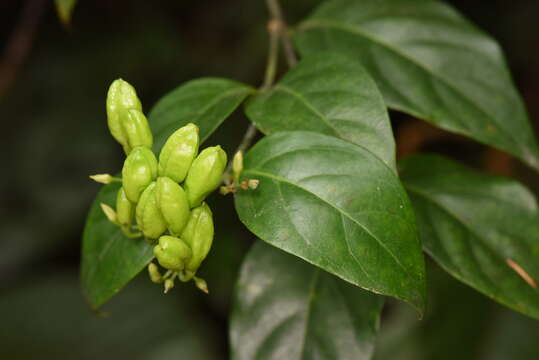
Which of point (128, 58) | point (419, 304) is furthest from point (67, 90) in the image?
point (419, 304)

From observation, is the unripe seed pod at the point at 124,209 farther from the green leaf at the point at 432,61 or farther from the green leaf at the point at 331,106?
the green leaf at the point at 432,61

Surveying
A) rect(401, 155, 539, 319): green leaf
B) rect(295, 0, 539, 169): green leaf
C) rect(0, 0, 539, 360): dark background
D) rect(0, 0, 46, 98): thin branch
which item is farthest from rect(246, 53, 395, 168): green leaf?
rect(0, 0, 46, 98): thin branch

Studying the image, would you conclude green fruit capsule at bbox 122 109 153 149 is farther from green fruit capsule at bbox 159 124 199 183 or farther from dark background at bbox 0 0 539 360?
dark background at bbox 0 0 539 360

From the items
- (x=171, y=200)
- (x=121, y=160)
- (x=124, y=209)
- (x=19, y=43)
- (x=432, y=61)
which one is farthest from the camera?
(x=121, y=160)

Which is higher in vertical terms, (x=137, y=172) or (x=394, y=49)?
(x=137, y=172)

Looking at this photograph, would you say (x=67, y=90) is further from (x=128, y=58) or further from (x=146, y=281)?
(x=146, y=281)

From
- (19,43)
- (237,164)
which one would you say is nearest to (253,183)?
(237,164)

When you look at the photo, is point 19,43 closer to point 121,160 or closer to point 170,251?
point 121,160
